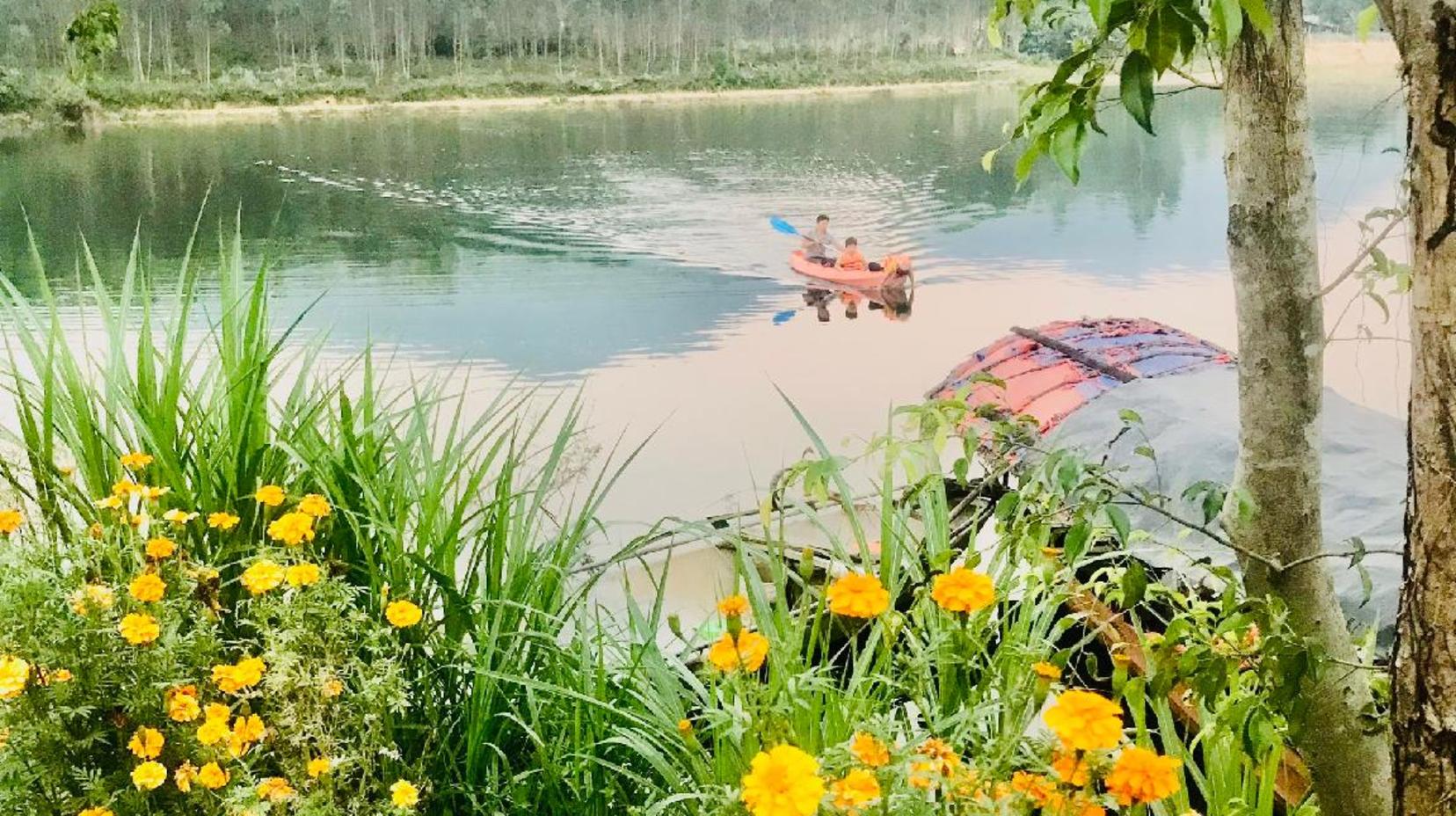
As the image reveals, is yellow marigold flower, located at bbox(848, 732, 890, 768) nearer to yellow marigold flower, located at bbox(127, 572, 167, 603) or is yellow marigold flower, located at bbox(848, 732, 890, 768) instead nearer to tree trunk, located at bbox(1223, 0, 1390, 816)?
tree trunk, located at bbox(1223, 0, 1390, 816)

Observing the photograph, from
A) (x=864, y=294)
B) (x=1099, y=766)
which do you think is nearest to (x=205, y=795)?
(x=1099, y=766)

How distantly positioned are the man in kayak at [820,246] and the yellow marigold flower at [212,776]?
333 cm

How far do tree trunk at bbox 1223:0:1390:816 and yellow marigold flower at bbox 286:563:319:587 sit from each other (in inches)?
28.3

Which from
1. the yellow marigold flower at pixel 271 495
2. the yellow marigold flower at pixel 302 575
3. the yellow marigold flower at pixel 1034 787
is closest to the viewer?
the yellow marigold flower at pixel 1034 787

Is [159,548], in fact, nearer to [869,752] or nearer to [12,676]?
[12,676]

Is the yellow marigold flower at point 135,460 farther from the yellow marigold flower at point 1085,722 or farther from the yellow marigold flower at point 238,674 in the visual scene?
the yellow marigold flower at point 1085,722

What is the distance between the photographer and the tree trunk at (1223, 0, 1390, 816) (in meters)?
0.79

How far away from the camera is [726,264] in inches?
164

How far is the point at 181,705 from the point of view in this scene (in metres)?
0.87

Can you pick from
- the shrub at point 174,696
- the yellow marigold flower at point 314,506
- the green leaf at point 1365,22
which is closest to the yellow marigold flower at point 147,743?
the shrub at point 174,696

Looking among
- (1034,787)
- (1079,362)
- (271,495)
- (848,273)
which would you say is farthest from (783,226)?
(1034,787)

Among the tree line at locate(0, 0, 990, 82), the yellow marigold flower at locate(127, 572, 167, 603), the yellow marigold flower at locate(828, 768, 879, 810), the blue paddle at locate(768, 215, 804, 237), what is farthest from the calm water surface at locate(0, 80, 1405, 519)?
the yellow marigold flower at locate(828, 768, 879, 810)

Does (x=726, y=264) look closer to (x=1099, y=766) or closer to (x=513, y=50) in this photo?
(x=513, y=50)

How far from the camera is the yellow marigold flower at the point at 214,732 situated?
848 mm
